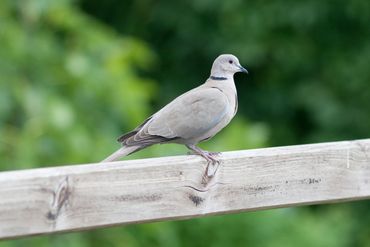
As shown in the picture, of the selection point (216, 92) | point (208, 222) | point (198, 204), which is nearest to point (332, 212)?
point (208, 222)

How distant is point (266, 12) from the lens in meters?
10.3

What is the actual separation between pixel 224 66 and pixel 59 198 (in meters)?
1.90

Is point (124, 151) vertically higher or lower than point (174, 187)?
lower

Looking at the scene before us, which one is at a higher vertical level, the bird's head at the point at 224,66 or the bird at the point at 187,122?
the bird's head at the point at 224,66

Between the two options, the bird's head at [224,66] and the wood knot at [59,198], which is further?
the bird's head at [224,66]

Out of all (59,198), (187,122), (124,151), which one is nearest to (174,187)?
(59,198)

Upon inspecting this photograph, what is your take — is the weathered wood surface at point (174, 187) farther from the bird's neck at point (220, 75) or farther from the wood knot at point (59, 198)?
the bird's neck at point (220, 75)

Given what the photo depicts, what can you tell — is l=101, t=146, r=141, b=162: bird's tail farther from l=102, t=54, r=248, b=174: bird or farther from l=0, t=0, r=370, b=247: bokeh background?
l=0, t=0, r=370, b=247: bokeh background

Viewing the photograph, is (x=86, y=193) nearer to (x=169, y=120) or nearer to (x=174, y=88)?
(x=169, y=120)

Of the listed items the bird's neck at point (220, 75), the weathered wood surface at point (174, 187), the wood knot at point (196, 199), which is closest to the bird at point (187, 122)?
the bird's neck at point (220, 75)

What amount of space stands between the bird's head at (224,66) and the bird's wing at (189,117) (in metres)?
0.40

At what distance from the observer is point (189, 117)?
384 cm

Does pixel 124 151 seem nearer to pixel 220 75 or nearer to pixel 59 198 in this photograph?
pixel 220 75

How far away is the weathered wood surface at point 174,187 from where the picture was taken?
2570mm
